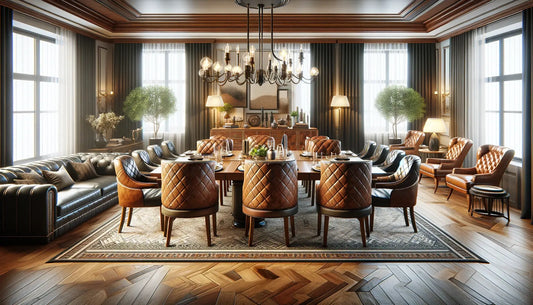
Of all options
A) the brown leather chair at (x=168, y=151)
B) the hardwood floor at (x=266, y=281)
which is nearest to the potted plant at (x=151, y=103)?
the brown leather chair at (x=168, y=151)

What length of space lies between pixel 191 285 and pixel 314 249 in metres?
1.31

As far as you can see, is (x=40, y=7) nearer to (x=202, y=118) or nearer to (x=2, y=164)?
(x=2, y=164)

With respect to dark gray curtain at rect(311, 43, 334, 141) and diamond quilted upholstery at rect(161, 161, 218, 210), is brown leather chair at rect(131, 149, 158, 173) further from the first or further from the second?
dark gray curtain at rect(311, 43, 334, 141)

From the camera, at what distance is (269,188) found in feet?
11.5

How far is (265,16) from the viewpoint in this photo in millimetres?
6938

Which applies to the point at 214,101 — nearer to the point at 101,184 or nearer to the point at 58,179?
the point at 101,184

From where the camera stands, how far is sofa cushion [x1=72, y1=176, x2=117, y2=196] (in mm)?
4851

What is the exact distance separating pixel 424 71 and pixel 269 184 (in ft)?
21.0

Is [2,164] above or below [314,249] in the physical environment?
above

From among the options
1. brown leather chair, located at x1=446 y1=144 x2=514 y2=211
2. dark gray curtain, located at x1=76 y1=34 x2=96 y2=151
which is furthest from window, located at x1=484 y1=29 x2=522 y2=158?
dark gray curtain, located at x1=76 y1=34 x2=96 y2=151

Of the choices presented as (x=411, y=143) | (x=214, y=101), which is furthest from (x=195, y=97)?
(x=411, y=143)

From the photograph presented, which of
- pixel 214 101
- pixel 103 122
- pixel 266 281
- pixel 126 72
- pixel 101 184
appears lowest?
pixel 266 281

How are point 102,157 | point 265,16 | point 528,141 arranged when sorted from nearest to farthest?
1. point 528,141
2. point 102,157
3. point 265,16

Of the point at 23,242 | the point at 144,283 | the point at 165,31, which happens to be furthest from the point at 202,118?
the point at 144,283
